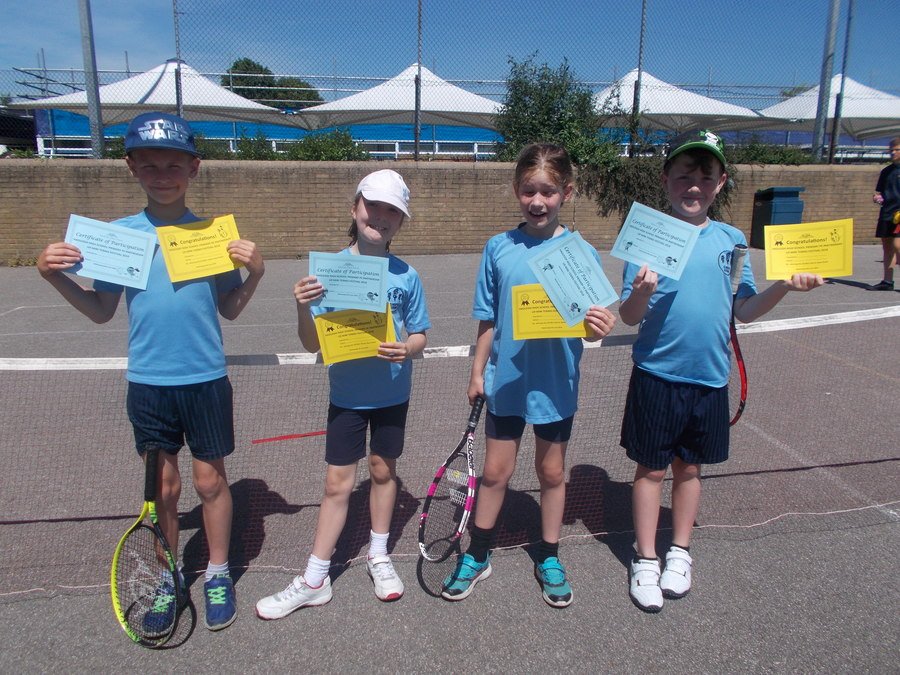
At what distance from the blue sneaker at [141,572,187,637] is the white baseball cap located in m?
1.66

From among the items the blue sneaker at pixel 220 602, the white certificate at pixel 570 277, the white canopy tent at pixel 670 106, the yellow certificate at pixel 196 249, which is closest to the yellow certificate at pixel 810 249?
the white certificate at pixel 570 277

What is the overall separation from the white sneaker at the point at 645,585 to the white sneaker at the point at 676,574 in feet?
0.14

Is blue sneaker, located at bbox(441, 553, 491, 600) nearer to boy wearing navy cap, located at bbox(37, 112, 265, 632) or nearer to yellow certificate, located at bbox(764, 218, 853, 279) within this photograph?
boy wearing navy cap, located at bbox(37, 112, 265, 632)

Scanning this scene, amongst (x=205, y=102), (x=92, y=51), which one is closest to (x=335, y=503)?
(x=92, y=51)

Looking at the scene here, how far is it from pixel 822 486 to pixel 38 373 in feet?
19.7

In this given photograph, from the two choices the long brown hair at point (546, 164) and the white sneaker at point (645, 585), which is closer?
the long brown hair at point (546, 164)

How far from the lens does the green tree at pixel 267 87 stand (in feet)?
46.0

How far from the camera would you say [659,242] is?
2.35 m

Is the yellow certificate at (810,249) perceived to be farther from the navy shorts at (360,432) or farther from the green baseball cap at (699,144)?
the navy shorts at (360,432)

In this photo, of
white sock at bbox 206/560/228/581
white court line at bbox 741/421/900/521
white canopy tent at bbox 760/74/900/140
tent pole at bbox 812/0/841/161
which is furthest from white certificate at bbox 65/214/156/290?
white canopy tent at bbox 760/74/900/140

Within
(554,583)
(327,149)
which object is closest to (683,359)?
(554,583)

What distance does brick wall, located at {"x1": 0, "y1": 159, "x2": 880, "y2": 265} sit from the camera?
11.8 meters

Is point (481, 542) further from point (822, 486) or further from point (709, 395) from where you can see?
point (822, 486)

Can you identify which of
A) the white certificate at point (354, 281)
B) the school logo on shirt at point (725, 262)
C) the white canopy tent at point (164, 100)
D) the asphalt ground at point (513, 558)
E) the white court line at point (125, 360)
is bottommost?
the asphalt ground at point (513, 558)
